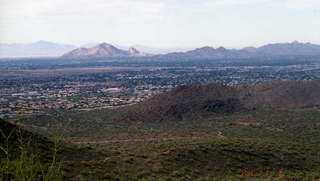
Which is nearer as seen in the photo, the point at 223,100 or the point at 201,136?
the point at 201,136

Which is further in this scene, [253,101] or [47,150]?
[253,101]

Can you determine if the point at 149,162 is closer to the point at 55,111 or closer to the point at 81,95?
the point at 55,111

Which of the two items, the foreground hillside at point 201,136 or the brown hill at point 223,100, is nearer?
the foreground hillside at point 201,136

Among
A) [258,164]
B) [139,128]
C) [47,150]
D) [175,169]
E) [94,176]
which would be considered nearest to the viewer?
[94,176]

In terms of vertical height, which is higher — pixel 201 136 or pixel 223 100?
pixel 223 100

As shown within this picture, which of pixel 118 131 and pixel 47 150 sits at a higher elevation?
pixel 47 150

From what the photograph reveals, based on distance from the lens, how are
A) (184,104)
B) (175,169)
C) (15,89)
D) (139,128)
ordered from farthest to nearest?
(15,89)
(184,104)
(139,128)
(175,169)

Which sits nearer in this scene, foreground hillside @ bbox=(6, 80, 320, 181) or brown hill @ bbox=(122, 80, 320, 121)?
foreground hillside @ bbox=(6, 80, 320, 181)

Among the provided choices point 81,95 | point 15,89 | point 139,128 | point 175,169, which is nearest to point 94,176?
point 175,169
